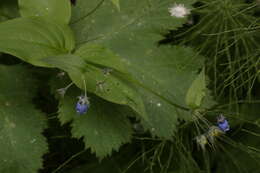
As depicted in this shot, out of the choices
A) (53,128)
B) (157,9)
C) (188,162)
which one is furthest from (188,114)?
(53,128)

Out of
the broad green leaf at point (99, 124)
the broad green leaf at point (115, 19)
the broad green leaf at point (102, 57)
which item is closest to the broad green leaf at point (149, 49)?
the broad green leaf at point (115, 19)

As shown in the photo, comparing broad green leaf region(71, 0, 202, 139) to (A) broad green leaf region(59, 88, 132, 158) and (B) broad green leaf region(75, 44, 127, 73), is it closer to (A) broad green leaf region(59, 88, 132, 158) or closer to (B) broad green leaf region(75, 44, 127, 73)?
(A) broad green leaf region(59, 88, 132, 158)

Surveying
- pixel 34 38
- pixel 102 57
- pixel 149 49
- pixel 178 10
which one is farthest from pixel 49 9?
pixel 178 10

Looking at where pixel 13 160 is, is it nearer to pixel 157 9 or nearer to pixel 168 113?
pixel 168 113

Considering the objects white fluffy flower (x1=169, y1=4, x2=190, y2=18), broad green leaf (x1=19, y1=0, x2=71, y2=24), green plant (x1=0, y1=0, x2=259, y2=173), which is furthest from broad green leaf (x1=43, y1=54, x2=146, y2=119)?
white fluffy flower (x1=169, y1=4, x2=190, y2=18)

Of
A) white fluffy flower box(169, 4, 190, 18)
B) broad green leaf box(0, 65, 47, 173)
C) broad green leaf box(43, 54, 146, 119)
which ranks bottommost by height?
broad green leaf box(0, 65, 47, 173)

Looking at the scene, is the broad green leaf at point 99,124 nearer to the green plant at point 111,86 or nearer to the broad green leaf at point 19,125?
the green plant at point 111,86
